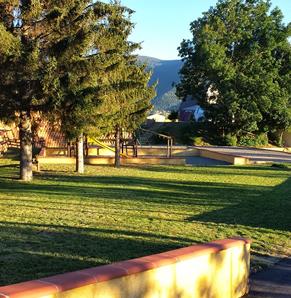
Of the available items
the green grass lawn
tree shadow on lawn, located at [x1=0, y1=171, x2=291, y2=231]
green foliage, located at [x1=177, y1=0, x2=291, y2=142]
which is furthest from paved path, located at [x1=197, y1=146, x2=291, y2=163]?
tree shadow on lawn, located at [x1=0, y1=171, x2=291, y2=231]

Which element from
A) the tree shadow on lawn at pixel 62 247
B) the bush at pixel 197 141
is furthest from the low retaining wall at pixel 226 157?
the tree shadow on lawn at pixel 62 247

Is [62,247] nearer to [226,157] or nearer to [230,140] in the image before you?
[226,157]

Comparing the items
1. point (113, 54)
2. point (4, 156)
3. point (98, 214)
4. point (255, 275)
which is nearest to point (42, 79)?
point (113, 54)

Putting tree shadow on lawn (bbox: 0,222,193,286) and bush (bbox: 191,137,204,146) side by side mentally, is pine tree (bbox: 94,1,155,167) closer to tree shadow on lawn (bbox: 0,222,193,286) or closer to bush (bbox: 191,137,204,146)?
tree shadow on lawn (bbox: 0,222,193,286)

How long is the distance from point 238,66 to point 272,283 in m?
41.1

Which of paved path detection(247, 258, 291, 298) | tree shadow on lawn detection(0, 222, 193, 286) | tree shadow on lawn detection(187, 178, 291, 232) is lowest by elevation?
paved path detection(247, 258, 291, 298)

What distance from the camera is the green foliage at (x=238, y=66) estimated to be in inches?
1781

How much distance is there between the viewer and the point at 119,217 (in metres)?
10.6

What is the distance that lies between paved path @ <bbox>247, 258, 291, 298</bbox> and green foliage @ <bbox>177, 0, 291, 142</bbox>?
125ft

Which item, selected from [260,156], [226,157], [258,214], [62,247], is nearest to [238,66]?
[260,156]

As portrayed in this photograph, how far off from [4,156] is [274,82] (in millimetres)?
28468

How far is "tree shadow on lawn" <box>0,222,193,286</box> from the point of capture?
21.2 feet

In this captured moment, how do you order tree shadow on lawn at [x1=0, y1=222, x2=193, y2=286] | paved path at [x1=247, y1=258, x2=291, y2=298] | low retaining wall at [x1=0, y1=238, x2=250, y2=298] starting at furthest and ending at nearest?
1. tree shadow on lawn at [x1=0, y1=222, x2=193, y2=286]
2. paved path at [x1=247, y1=258, x2=291, y2=298]
3. low retaining wall at [x1=0, y1=238, x2=250, y2=298]

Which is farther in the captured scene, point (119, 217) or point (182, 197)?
point (182, 197)
